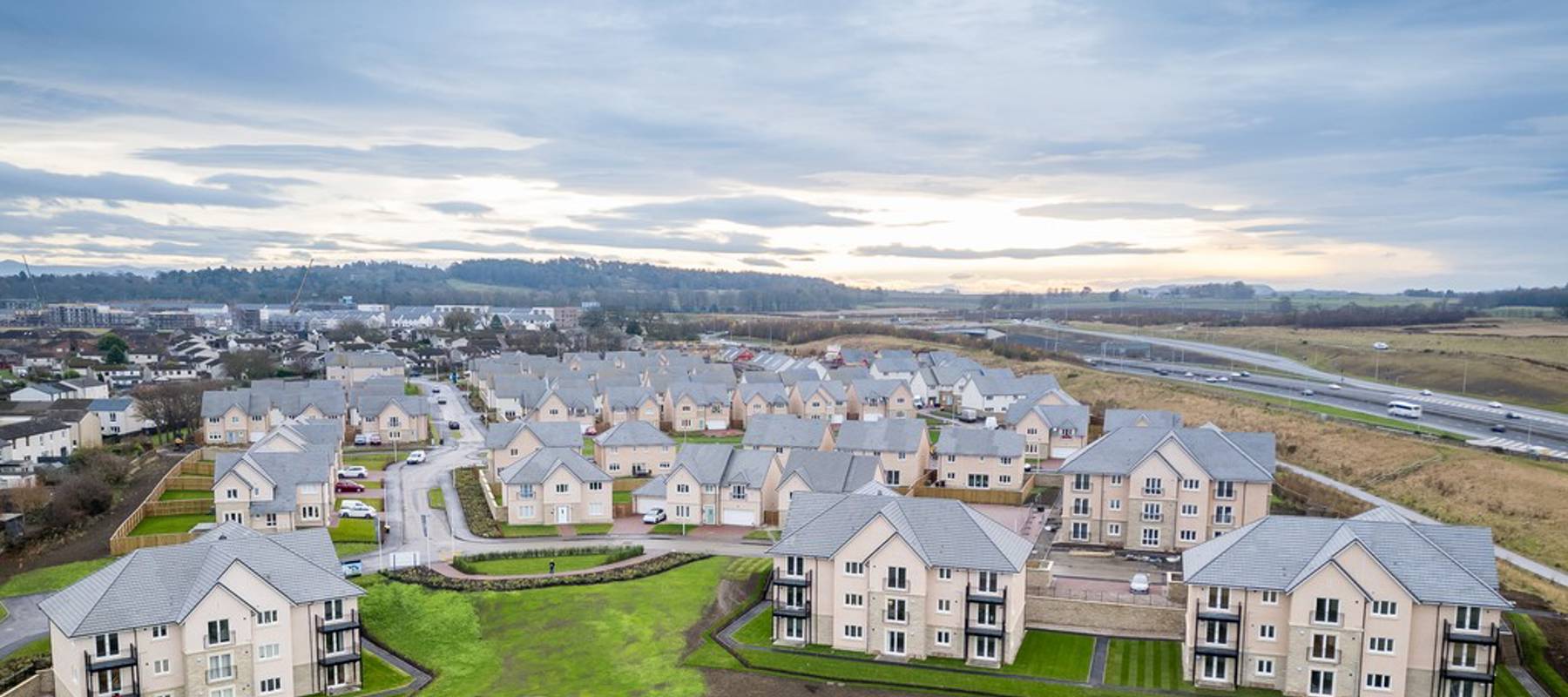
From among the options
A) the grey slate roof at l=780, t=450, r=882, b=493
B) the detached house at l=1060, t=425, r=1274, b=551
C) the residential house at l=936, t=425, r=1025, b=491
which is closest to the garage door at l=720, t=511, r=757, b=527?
the grey slate roof at l=780, t=450, r=882, b=493

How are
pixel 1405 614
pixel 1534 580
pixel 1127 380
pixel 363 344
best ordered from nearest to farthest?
pixel 1405 614
pixel 1534 580
pixel 1127 380
pixel 363 344

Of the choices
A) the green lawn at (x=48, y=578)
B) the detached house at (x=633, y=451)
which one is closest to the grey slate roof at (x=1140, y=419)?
the detached house at (x=633, y=451)

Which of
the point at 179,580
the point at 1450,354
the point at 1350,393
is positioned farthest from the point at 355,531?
the point at 1450,354

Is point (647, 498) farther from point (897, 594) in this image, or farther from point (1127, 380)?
point (1127, 380)

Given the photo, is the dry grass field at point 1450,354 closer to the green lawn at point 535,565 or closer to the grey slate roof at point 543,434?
the grey slate roof at point 543,434

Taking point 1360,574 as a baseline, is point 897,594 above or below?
below

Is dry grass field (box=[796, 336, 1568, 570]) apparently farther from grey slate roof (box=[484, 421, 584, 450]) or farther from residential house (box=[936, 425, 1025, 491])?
grey slate roof (box=[484, 421, 584, 450])

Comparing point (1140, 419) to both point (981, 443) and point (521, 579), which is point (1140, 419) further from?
point (521, 579)

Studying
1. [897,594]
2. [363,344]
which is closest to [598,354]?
[363,344]
